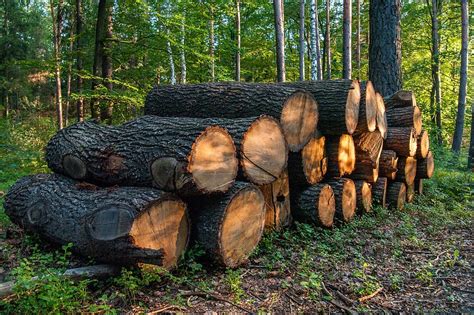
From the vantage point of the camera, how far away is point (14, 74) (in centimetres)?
2188

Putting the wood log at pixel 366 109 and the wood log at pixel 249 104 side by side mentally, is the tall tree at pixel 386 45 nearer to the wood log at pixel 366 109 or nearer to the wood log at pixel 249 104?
the wood log at pixel 366 109

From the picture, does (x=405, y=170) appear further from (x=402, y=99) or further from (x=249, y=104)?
(x=249, y=104)

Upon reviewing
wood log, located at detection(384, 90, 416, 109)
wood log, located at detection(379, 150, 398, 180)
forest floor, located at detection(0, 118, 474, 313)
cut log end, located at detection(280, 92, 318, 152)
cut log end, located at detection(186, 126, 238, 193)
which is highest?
wood log, located at detection(384, 90, 416, 109)

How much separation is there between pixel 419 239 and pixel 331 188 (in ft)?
4.72

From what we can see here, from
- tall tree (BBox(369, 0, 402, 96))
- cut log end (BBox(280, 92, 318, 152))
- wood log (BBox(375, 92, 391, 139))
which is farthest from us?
tall tree (BBox(369, 0, 402, 96))

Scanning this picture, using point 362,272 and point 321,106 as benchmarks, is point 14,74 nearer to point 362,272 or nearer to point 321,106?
point 321,106

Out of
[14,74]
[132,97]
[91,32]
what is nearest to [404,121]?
[132,97]

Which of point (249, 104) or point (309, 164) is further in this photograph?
point (309, 164)

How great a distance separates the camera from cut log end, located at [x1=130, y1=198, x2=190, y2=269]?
10.8 ft

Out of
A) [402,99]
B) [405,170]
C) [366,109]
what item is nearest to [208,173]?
[366,109]

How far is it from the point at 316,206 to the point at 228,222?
1843 mm

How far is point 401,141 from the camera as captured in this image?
7.17 metres

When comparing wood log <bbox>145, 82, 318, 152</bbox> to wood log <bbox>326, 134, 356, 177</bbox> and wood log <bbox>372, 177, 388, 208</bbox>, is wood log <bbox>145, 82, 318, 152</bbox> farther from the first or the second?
wood log <bbox>372, 177, 388, 208</bbox>

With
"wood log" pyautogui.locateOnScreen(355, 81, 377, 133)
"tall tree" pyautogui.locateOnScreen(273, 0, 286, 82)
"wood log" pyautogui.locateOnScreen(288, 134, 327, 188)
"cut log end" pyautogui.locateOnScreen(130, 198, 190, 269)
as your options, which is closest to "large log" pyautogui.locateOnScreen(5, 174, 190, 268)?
"cut log end" pyautogui.locateOnScreen(130, 198, 190, 269)
